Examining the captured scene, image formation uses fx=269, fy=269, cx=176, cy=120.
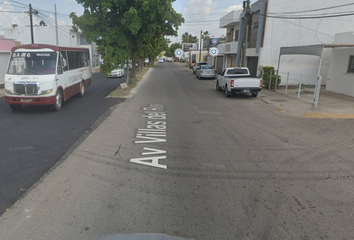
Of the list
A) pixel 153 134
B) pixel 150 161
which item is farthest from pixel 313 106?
pixel 150 161

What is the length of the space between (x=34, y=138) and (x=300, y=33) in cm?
2125

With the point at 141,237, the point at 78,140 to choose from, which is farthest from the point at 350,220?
the point at 78,140

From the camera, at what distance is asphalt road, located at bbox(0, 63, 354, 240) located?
146 inches

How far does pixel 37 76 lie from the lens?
1055cm

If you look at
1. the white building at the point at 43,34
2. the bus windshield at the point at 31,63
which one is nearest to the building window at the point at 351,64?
the bus windshield at the point at 31,63

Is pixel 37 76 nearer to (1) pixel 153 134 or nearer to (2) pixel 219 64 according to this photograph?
(1) pixel 153 134

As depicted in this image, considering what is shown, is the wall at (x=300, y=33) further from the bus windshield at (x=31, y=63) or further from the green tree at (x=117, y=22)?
the bus windshield at (x=31, y=63)

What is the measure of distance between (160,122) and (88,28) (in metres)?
9.38

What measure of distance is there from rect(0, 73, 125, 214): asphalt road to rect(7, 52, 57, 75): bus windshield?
5.17 feet

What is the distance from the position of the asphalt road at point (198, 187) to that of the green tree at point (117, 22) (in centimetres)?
820

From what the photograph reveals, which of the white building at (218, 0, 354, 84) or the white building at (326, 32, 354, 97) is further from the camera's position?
the white building at (218, 0, 354, 84)

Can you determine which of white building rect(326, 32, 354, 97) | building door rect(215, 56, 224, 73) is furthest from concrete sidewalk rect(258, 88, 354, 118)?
building door rect(215, 56, 224, 73)

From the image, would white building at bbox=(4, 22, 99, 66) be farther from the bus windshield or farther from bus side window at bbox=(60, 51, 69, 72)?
the bus windshield

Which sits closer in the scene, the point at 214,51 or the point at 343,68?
the point at 343,68
